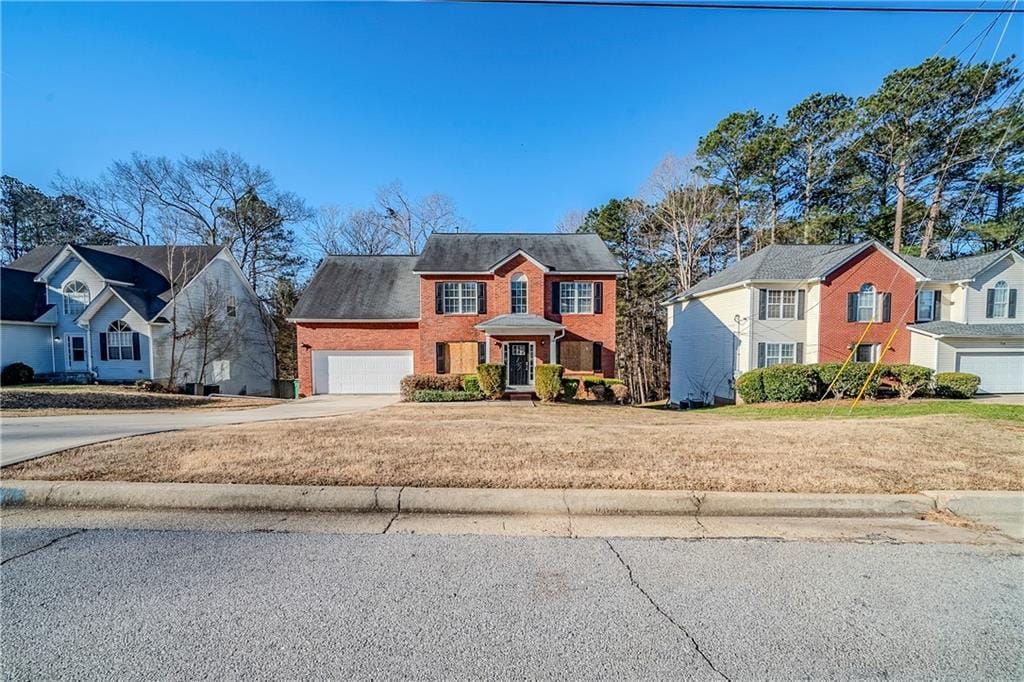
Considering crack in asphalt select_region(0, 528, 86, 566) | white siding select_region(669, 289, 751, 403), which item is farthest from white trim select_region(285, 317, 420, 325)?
crack in asphalt select_region(0, 528, 86, 566)

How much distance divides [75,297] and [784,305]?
116ft

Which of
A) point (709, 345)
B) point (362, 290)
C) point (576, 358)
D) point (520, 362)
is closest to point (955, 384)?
point (709, 345)

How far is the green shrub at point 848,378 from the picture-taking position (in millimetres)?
16594

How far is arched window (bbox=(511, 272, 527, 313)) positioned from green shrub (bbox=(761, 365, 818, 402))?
10776 millimetres

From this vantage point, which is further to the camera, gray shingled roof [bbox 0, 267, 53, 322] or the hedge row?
gray shingled roof [bbox 0, 267, 53, 322]

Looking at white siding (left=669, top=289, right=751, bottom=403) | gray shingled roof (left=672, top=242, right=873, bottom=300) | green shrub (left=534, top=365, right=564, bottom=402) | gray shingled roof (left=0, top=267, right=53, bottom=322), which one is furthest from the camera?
gray shingled roof (left=0, top=267, right=53, bottom=322)

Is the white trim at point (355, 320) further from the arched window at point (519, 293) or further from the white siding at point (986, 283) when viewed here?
the white siding at point (986, 283)

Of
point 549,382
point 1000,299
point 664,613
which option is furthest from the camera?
point 1000,299

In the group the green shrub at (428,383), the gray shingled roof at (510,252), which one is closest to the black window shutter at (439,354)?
the green shrub at (428,383)

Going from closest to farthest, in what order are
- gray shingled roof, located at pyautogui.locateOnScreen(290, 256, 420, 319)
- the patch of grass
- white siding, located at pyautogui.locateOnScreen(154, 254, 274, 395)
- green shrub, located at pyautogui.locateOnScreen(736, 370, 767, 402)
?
the patch of grass, green shrub, located at pyautogui.locateOnScreen(736, 370, 767, 402), gray shingled roof, located at pyautogui.locateOnScreen(290, 256, 420, 319), white siding, located at pyautogui.locateOnScreen(154, 254, 274, 395)

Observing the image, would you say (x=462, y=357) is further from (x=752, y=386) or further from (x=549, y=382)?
(x=752, y=386)

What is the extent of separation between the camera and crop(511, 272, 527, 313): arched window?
19.2 m

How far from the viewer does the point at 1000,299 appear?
19656 millimetres

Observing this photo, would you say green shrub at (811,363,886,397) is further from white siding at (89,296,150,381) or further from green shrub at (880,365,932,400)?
white siding at (89,296,150,381)
